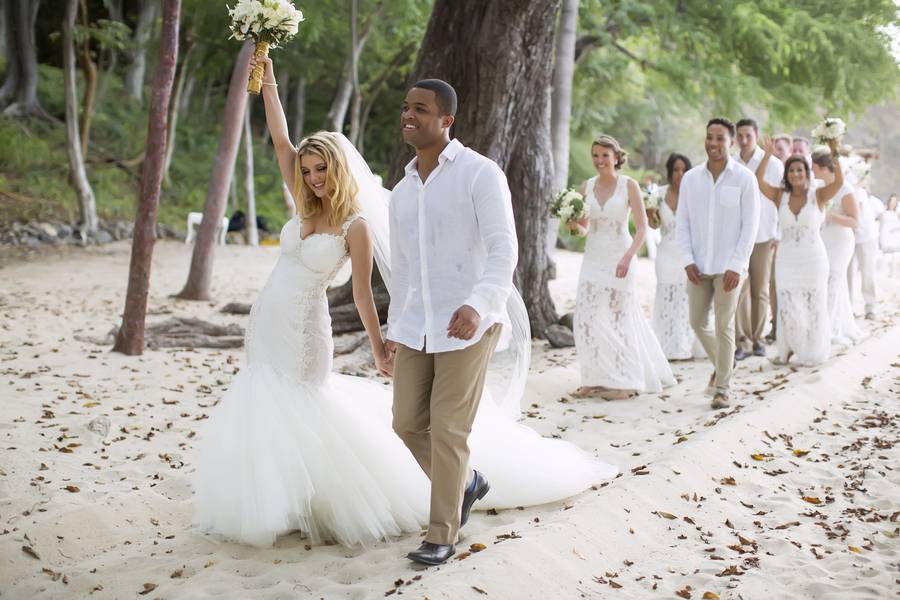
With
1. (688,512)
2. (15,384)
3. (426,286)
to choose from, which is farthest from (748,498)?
(15,384)

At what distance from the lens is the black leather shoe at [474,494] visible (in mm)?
4934

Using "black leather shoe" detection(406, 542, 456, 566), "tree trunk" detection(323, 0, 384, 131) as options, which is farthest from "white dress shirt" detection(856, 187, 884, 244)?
"black leather shoe" detection(406, 542, 456, 566)

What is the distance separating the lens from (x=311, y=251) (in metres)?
5.16

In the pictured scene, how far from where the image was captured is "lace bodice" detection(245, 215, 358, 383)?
202 inches

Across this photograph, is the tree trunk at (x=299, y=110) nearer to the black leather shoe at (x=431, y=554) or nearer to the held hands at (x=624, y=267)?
the held hands at (x=624, y=267)

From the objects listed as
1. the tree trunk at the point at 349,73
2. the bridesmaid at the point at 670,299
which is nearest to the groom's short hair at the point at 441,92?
the bridesmaid at the point at 670,299

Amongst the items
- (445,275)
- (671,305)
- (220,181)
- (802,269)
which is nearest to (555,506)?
(445,275)

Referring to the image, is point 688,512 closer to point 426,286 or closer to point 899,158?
point 426,286

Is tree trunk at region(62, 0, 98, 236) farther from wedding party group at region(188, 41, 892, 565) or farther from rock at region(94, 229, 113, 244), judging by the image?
wedding party group at region(188, 41, 892, 565)

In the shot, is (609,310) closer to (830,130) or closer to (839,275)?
(830,130)

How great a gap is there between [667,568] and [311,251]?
2448mm

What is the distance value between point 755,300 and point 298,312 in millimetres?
7136

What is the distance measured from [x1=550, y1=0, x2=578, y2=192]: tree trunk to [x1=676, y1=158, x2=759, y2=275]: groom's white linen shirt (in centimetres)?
664

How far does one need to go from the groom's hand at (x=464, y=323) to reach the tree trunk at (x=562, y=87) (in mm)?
10935
